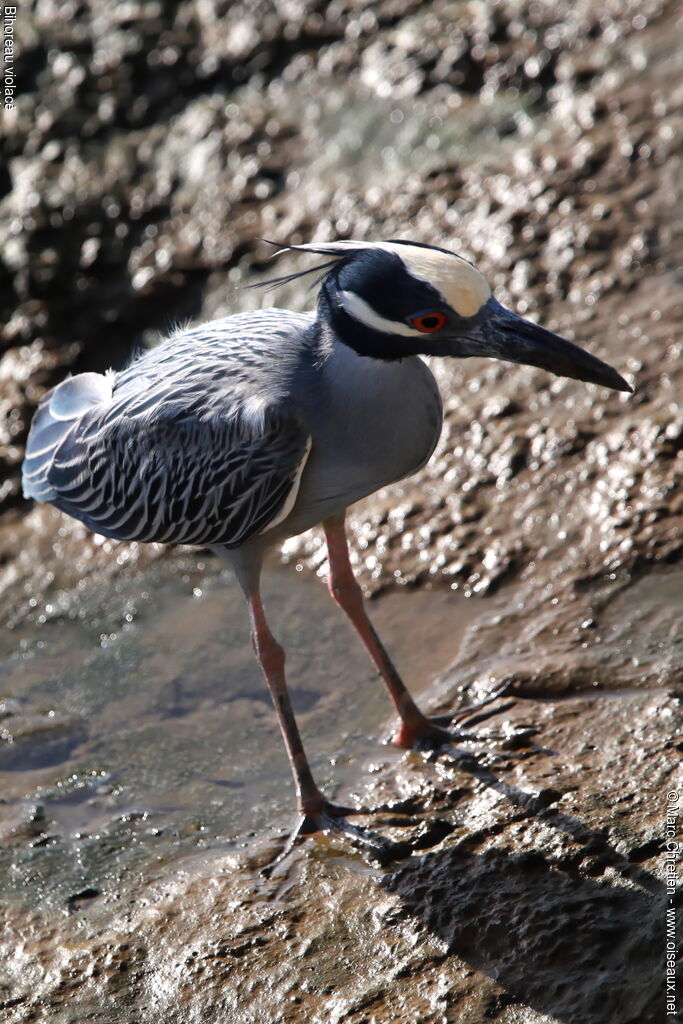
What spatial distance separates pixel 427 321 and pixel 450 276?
0.63 feet

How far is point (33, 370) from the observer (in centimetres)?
783

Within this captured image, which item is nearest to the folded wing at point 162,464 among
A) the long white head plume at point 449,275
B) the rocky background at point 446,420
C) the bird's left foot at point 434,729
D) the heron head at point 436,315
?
the heron head at point 436,315

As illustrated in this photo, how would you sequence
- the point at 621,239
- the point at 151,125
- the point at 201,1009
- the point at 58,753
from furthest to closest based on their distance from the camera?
the point at 151,125, the point at 621,239, the point at 58,753, the point at 201,1009

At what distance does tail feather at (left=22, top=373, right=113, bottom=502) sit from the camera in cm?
560

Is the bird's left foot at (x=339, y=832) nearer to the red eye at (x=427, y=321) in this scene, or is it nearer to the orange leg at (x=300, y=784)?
the orange leg at (x=300, y=784)

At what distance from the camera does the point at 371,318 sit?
173 inches

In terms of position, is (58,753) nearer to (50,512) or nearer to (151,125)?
(50,512)

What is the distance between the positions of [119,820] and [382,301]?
2520 mm

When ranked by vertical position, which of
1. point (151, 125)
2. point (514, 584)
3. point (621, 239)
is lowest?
point (514, 584)

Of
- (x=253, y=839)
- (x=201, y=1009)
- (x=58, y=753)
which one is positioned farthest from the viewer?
(x=58, y=753)

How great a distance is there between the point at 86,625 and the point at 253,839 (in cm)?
205

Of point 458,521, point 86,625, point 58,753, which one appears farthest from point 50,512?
point 458,521

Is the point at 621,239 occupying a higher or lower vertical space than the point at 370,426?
lower

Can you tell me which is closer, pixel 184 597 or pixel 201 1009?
pixel 201 1009
